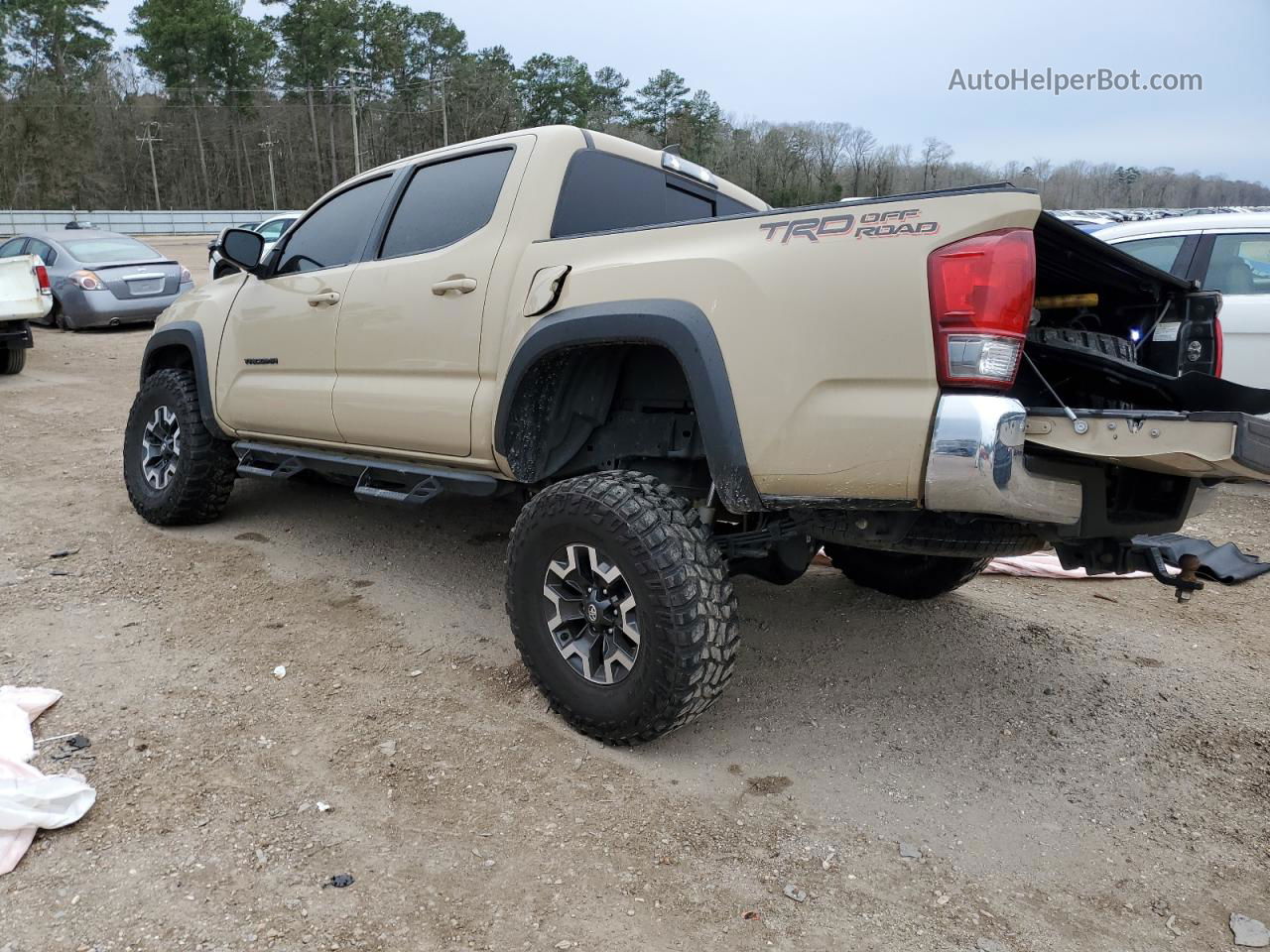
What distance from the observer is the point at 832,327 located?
8.13 feet

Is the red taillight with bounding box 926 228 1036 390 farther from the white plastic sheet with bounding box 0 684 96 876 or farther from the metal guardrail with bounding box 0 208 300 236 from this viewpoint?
the metal guardrail with bounding box 0 208 300 236

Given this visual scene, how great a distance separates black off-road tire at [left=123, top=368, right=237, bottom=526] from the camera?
4980mm

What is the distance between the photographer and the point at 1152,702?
3.45 m

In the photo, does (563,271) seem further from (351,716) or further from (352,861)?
(352,861)

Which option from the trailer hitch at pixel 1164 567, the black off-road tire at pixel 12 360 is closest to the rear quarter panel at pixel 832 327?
the trailer hitch at pixel 1164 567

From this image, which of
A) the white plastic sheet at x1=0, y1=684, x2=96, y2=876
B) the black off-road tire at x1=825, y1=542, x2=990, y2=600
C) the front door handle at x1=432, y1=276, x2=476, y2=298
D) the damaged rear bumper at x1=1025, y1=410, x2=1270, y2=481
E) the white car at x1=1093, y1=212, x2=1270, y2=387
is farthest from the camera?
the white car at x1=1093, y1=212, x2=1270, y2=387

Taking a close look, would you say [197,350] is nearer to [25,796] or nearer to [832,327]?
[25,796]

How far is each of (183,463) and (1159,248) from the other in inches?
248

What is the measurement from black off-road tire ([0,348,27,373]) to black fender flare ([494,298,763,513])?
9890mm

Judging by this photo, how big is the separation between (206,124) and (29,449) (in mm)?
72254

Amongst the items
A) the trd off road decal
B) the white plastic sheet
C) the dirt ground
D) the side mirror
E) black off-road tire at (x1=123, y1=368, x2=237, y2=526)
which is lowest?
the dirt ground

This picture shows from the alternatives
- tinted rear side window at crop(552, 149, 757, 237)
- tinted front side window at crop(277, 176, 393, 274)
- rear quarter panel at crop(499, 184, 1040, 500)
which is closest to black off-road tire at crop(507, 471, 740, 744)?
rear quarter panel at crop(499, 184, 1040, 500)

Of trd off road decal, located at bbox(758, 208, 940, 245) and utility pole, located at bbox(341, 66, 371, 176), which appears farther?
utility pole, located at bbox(341, 66, 371, 176)

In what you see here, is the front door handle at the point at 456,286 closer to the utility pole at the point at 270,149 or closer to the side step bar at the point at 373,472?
the side step bar at the point at 373,472
